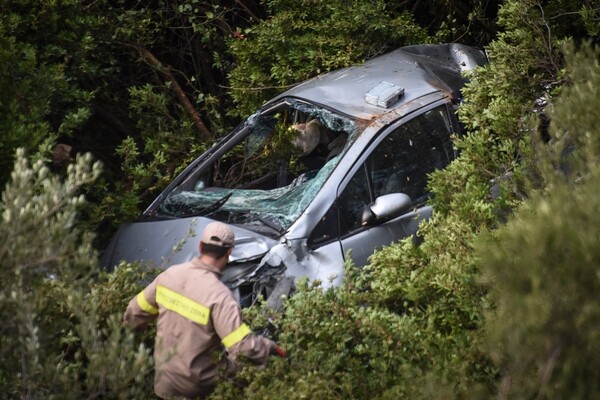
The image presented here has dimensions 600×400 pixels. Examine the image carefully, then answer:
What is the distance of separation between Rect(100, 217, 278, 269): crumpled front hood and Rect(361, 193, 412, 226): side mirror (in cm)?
69

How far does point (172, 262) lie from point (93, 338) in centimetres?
199

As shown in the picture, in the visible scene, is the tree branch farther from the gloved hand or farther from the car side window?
the gloved hand

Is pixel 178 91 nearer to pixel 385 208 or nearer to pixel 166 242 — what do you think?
pixel 166 242

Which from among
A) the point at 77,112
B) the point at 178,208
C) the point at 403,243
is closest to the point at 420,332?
the point at 403,243

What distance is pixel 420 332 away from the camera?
4.65 m

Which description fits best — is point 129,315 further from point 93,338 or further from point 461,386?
point 461,386

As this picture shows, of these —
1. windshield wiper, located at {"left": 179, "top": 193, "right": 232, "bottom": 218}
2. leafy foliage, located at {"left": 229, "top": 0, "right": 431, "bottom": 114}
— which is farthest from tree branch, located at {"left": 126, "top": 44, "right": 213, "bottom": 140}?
windshield wiper, located at {"left": 179, "top": 193, "right": 232, "bottom": 218}

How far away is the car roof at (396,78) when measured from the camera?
6652 millimetres

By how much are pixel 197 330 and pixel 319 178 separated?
197cm

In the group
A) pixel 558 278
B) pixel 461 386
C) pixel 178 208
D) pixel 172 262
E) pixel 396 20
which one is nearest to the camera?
pixel 558 278

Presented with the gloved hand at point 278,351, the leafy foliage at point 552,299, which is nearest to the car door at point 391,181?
the gloved hand at point 278,351

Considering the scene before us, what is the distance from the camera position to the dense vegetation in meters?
3.12

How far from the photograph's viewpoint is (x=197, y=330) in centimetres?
462

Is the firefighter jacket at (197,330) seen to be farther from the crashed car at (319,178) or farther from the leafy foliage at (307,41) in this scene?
the leafy foliage at (307,41)
